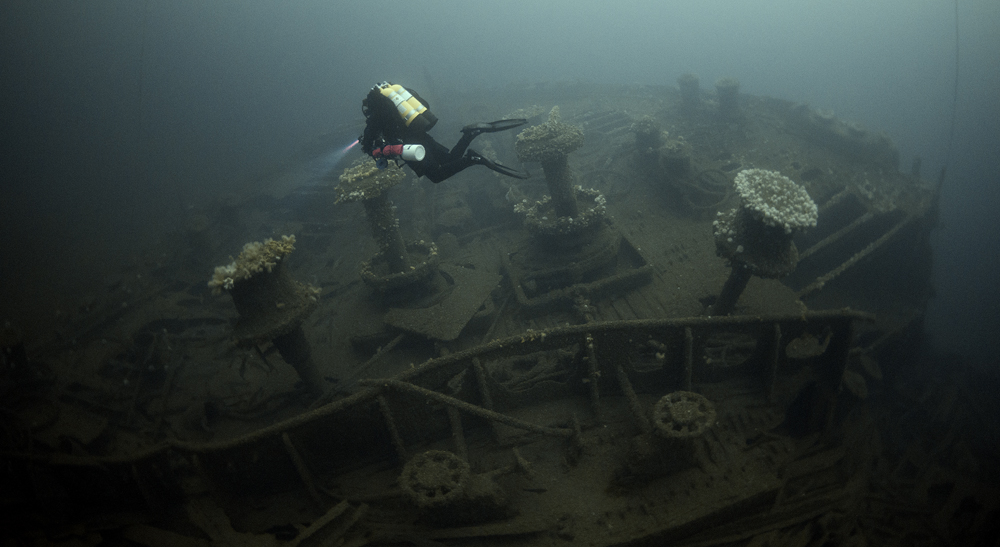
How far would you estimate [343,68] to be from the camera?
109938 mm

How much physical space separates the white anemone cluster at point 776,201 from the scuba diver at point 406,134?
120 inches

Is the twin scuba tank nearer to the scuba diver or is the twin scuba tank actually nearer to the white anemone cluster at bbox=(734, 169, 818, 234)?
the scuba diver

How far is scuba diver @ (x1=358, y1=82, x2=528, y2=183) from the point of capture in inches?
216

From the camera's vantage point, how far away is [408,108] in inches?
218

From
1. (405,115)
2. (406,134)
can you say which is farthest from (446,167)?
(405,115)

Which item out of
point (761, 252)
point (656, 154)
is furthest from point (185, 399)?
point (656, 154)

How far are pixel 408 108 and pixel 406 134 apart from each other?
35 centimetres

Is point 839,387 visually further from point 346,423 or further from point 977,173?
point 977,173

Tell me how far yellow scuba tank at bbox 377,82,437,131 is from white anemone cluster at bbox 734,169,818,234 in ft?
14.5

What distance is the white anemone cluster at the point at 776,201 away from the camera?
489cm

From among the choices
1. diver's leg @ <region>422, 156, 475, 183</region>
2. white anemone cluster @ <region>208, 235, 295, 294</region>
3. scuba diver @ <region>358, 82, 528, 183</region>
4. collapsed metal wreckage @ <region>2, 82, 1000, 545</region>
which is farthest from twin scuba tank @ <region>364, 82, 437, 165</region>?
collapsed metal wreckage @ <region>2, 82, 1000, 545</region>

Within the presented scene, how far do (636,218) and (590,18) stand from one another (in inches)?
5666

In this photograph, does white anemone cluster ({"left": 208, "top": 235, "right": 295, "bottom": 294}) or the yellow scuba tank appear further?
the yellow scuba tank

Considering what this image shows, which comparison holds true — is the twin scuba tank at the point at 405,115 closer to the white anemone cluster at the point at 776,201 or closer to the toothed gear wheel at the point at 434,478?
the toothed gear wheel at the point at 434,478
